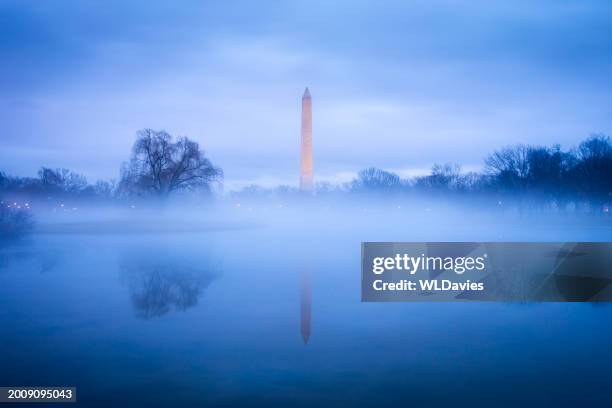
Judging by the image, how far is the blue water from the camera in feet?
22.6

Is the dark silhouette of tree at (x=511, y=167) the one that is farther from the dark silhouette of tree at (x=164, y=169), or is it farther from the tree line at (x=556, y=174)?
the dark silhouette of tree at (x=164, y=169)

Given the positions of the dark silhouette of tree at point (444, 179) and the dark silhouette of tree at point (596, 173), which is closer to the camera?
the dark silhouette of tree at point (596, 173)

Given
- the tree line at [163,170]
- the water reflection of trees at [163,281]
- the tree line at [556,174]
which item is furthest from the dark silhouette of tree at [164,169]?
the tree line at [556,174]

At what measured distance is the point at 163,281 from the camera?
1602 cm

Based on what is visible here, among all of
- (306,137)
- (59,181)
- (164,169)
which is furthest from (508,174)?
(59,181)

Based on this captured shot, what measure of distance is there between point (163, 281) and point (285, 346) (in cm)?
806

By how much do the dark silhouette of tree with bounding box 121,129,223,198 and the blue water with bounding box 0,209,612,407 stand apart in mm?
33652

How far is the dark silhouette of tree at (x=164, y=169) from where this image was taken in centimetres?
4859

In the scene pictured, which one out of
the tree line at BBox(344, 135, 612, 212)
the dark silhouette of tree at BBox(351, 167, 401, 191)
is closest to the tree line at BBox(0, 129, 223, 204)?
the tree line at BBox(344, 135, 612, 212)

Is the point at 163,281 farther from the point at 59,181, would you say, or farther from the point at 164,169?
the point at 59,181

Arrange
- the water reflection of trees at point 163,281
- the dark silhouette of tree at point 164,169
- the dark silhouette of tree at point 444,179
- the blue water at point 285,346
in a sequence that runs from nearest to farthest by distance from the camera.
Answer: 1. the blue water at point 285,346
2. the water reflection of trees at point 163,281
3. the dark silhouette of tree at point 164,169
4. the dark silhouette of tree at point 444,179

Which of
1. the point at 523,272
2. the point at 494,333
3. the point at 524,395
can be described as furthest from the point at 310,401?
the point at 523,272
